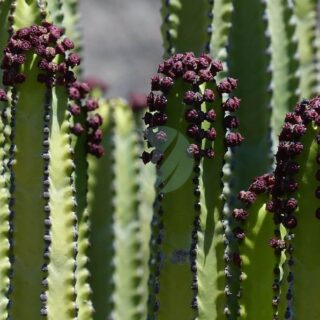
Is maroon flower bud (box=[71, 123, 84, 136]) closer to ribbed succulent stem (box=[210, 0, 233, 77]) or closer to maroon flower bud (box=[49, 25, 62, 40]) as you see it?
maroon flower bud (box=[49, 25, 62, 40])

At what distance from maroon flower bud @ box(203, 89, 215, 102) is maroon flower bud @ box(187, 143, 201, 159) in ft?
0.39

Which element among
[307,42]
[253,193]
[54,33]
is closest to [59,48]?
[54,33]

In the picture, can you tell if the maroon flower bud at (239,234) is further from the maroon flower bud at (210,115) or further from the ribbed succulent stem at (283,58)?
the ribbed succulent stem at (283,58)

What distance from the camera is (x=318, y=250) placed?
287cm

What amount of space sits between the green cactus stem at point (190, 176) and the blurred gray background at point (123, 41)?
6.61 m

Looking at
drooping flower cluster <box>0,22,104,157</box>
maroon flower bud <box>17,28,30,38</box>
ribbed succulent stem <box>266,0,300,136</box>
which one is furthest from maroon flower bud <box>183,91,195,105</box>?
ribbed succulent stem <box>266,0,300,136</box>

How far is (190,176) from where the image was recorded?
3.03 meters

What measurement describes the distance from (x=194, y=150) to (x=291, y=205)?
295 millimetres

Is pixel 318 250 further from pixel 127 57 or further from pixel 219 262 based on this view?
pixel 127 57

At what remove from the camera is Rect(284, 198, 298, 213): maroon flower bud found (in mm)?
2838

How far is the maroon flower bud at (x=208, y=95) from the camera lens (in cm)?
298

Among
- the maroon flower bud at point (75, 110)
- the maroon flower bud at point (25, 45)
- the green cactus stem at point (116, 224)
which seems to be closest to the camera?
the maroon flower bud at point (25, 45)

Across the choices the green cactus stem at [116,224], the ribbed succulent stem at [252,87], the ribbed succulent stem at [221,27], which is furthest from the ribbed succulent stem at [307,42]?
the green cactus stem at [116,224]

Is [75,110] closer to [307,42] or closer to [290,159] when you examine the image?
[290,159]
